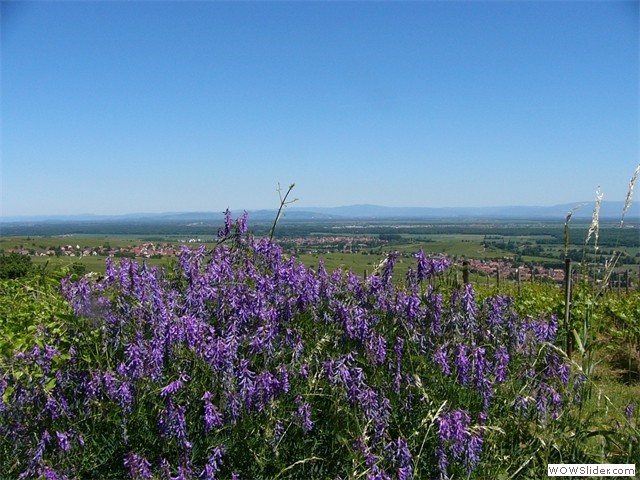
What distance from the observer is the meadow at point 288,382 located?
321 centimetres

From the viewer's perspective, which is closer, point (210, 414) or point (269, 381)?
point (210, 414)

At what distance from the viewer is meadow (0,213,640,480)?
10.5 ft

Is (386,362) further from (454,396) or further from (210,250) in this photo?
(210,250)

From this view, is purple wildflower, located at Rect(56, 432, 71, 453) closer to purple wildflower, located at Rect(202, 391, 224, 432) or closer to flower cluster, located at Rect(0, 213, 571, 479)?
flower cluster, located at Rect(0, 213, 571, 479)

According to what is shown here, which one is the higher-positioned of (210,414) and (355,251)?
(355,251)

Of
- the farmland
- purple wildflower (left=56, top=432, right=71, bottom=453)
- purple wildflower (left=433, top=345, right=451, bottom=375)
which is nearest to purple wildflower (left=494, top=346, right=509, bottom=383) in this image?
purple wildflower (left=433, top=345, right=451, bottom=375)

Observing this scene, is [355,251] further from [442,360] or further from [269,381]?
[269,381]

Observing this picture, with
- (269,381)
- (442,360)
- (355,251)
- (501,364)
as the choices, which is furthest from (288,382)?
(355,251)

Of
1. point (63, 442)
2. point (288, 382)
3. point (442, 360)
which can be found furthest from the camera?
point (442, 360)

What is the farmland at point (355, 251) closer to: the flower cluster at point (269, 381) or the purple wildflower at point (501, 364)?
the flower cluster at point (269, 381)

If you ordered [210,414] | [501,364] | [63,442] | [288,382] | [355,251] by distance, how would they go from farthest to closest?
[355,251] → [501,364] → [288,382] → [63,442] → [210,414]

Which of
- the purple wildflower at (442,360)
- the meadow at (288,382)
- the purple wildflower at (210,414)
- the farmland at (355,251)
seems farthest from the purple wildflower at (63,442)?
the purple wildflower at (442,360)

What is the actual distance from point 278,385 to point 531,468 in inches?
75.8

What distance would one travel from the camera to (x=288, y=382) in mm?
3312
